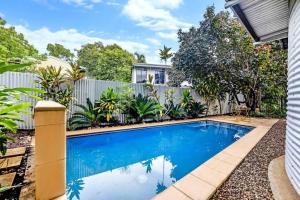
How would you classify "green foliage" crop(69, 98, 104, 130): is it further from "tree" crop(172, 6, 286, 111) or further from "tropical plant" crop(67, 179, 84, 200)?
"tree" crop(172, 6, 286, 111)

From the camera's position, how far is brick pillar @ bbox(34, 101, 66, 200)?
204 centimetres

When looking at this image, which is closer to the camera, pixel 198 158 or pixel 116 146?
pixel 198 158

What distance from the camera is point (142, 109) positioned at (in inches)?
351

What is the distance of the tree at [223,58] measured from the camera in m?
11.0

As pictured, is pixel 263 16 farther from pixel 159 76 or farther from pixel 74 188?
pixel 159 76

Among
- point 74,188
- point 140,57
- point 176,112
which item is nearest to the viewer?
point 74,188

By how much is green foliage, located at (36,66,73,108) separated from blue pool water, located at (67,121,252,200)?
168 centimetres

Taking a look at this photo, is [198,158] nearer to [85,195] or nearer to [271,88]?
[85,195]

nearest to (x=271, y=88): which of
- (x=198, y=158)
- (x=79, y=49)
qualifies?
(x=198, y=158)

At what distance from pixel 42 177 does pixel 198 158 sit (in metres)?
3.88

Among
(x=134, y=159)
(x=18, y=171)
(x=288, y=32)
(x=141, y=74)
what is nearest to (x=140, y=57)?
(x=141, y=74)

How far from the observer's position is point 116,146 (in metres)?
6.05

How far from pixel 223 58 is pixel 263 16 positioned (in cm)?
838

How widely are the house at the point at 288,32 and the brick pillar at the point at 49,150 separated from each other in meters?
2.93
